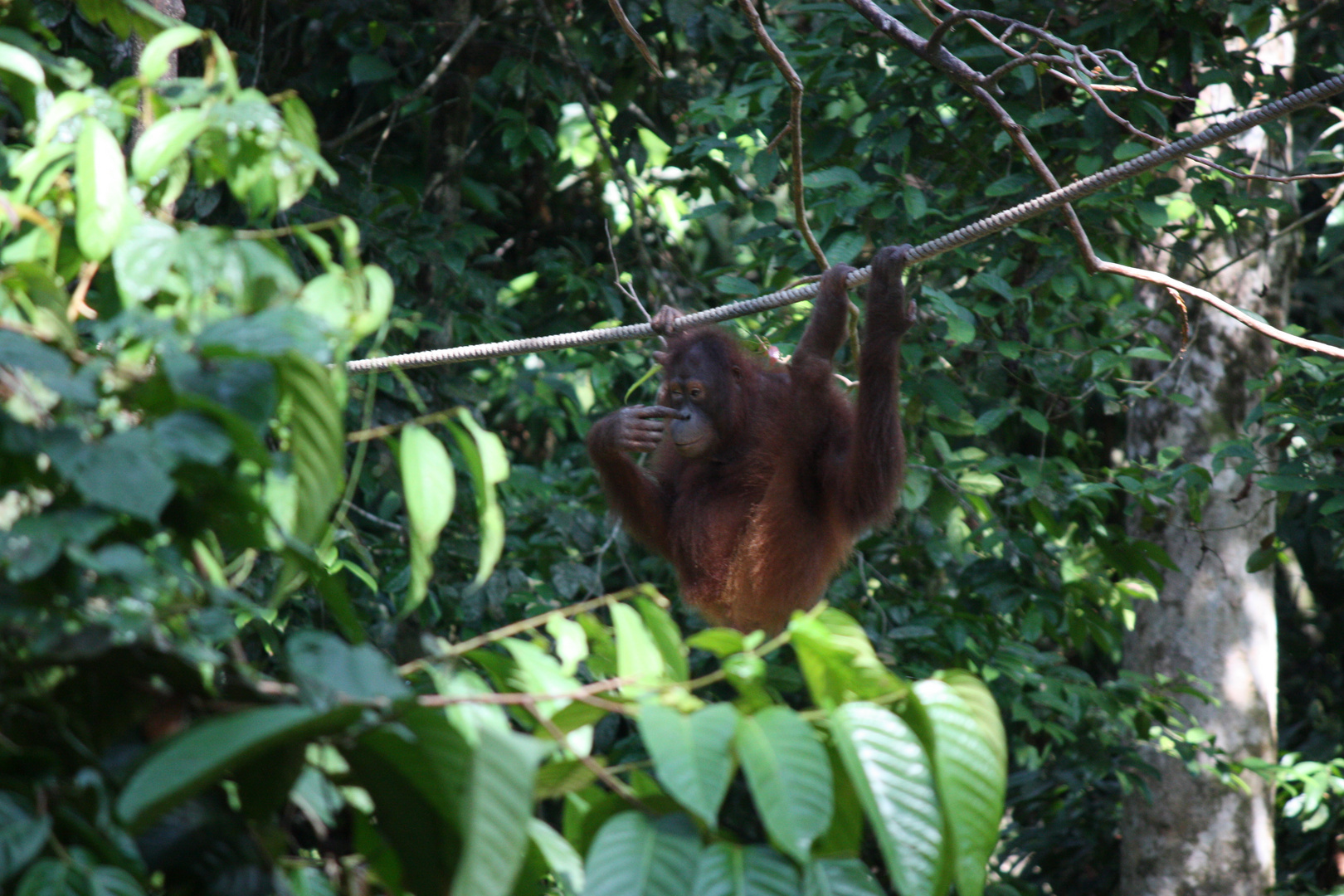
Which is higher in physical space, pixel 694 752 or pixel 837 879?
pixel 694 752

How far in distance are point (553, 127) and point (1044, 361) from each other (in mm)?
2465

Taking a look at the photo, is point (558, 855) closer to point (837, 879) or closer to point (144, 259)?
point (837, 879)

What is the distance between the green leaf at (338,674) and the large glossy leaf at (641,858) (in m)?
0.24

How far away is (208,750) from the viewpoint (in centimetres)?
100

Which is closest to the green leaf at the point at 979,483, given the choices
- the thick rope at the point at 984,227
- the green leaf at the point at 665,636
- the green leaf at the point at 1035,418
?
the green leaf at the point at 1035,418

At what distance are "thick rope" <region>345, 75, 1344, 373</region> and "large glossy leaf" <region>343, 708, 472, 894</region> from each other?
0.99 meters

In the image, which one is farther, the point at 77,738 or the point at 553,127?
the point at 553,127

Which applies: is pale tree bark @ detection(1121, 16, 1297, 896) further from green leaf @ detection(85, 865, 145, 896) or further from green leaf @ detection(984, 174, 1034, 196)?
green leaf @ detection(85, 865, 145, 896)

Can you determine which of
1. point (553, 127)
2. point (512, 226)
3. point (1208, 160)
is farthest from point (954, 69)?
point (512, 226)

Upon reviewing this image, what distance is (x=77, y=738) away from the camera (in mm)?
1134

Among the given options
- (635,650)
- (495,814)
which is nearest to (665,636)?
(635,650)

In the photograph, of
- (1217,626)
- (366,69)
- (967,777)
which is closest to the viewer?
(967,777)

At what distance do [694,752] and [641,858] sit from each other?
0.39 ft

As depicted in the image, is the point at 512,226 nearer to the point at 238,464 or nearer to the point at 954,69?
the point at 954,69
